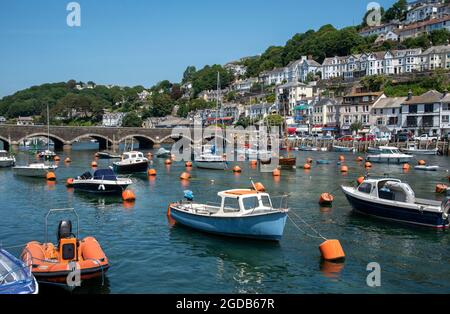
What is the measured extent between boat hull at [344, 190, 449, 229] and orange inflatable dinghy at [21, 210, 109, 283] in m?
19.9

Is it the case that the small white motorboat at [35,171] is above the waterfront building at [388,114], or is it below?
below

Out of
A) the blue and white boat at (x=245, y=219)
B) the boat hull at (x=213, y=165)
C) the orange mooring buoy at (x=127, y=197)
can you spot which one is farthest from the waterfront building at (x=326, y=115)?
the blue and white boat at (x=245, y=219)

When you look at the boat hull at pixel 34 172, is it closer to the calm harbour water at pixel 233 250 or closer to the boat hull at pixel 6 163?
the boat hull at pixel 6 163

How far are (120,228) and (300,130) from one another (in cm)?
12222

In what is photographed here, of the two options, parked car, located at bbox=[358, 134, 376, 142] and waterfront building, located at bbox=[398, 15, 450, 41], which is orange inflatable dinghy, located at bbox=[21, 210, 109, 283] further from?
waterfront building, located at bbox=[398, 15, 450, 41]

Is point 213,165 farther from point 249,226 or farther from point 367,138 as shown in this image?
point 367,138

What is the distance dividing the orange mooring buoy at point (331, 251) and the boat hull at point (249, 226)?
10.0 feet

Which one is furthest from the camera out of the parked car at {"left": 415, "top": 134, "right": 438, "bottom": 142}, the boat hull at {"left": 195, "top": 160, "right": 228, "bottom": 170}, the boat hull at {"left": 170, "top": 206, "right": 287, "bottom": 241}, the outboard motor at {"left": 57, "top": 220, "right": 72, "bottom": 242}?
the parked car at {"left": 415, "top": 134, "right": 438, "bottom": 142}

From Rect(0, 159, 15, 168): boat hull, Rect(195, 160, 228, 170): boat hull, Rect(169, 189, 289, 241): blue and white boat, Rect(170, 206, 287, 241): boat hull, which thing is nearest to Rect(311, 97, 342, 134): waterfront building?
Rect(195, 160, 228, 170): boat hull

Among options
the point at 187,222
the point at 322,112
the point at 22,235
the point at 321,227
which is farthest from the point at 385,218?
the point at 322,112

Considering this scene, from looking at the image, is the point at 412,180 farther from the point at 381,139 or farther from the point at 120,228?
the point at 381,139

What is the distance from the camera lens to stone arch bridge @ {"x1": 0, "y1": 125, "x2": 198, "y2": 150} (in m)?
112

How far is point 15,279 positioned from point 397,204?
951 inches

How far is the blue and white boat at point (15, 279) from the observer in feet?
52.0
